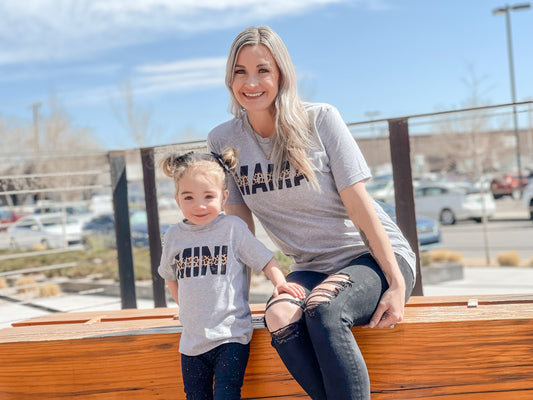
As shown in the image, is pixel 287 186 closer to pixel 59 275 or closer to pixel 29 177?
pixel 29 177

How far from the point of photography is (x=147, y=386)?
96.5 inches

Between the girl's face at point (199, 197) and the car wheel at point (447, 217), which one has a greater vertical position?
the girl's face at point (199, 197)

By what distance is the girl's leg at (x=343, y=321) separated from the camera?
1870mm

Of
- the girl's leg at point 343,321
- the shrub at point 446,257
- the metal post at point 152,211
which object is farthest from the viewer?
the shrub at point 446,257

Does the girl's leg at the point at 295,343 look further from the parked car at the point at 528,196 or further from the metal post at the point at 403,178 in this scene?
the parked car at the point at 528,196

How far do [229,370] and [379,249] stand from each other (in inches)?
27.4

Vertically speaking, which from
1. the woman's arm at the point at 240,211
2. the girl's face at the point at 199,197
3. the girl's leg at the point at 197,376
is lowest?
the girl's leg at the point at 197,376

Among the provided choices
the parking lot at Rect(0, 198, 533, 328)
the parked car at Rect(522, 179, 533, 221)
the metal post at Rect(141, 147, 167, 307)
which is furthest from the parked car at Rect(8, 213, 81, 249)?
the parked car at Rect(522, 179, 533, 221)

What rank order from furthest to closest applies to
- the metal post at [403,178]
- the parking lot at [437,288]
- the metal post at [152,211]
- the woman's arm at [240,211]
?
Answer: the parking lot at [437,288] < the metal post at [152,211] < the metal post at [403,178] < the woman's arm at [240,211]

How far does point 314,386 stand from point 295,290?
344mm

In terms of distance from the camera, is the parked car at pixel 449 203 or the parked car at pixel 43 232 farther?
the parked car at pixel 449 203

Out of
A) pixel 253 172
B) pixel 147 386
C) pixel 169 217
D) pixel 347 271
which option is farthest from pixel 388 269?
pixel 169 217

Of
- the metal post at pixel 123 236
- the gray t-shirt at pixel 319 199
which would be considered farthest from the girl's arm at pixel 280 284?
the metal post at pixel 123 236

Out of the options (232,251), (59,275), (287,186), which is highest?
(287,186)
